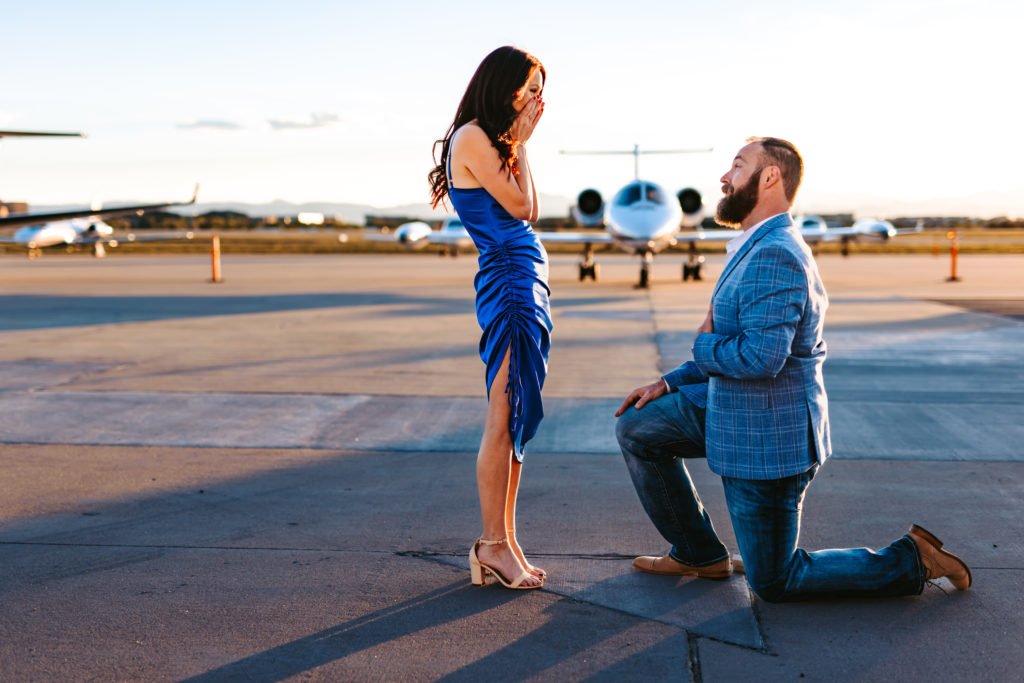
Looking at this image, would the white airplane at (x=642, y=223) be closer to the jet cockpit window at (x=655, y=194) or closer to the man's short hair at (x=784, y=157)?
the jet cockpit window at (x=655, y=194)

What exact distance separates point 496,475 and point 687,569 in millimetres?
792

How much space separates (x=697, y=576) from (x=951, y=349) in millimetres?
7403

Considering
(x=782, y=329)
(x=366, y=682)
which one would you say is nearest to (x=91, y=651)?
(x=366, y=682)

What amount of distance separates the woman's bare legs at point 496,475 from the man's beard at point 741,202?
93 centimetres

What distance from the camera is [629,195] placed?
65.3 ft

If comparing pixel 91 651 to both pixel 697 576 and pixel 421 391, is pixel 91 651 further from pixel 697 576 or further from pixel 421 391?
pixel 421 391

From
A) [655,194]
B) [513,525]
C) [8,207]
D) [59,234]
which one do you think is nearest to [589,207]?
[655,194]

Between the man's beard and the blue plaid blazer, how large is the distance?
0.10 metres

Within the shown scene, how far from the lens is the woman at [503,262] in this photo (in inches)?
121

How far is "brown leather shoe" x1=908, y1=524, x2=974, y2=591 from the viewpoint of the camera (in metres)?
3.05

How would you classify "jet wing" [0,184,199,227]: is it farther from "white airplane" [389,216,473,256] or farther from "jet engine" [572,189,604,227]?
"white airplane" [389,216,473,256]

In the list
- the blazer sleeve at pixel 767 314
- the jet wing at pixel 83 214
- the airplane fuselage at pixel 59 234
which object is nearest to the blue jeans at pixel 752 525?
the blazer sleeve at pixel 767 314

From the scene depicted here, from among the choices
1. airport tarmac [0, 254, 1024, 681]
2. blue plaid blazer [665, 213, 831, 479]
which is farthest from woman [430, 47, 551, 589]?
blue plaid blazer [665, 213, 831, 479]

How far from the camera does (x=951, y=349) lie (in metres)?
9.51
